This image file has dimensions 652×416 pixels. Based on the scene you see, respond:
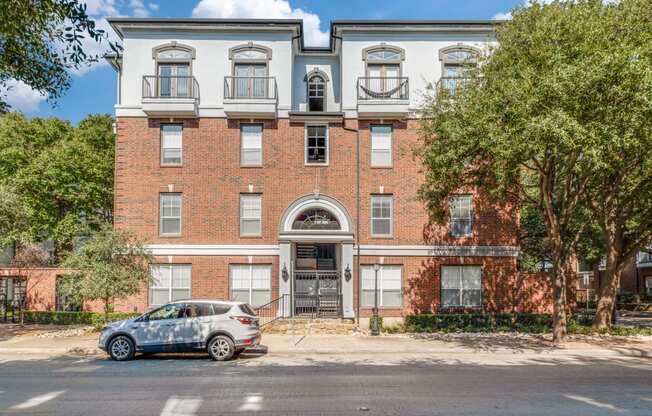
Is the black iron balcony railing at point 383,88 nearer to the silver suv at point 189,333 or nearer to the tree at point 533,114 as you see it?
the tree at point 533,114

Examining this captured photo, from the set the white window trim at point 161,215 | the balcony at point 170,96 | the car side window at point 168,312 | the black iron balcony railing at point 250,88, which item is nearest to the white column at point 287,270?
the white window trim at point 161,215

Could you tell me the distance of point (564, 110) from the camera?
14.3 metres

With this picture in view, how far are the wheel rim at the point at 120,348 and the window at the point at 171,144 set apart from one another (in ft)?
37.3

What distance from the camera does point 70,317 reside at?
947 inches

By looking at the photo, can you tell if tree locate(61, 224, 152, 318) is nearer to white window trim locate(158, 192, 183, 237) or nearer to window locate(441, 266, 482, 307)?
white window trim locate(158, 192, 183, 237)

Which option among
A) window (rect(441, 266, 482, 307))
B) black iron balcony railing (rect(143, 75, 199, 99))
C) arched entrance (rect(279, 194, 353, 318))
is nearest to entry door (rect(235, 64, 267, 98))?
black iron balcony railing (rect(143, 75, 199, 99))

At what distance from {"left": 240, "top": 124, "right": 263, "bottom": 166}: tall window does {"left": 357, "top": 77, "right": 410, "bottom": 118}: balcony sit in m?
4.75

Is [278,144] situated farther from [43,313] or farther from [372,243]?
[43,313]

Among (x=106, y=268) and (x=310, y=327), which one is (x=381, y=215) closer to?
(x=310, y=327)

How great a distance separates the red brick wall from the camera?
2467cm

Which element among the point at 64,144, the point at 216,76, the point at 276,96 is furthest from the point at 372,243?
the point at 64,144

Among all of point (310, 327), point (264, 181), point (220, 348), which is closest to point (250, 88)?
point (264, 181)

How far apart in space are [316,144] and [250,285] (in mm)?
7093

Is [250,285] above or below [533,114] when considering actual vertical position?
below
